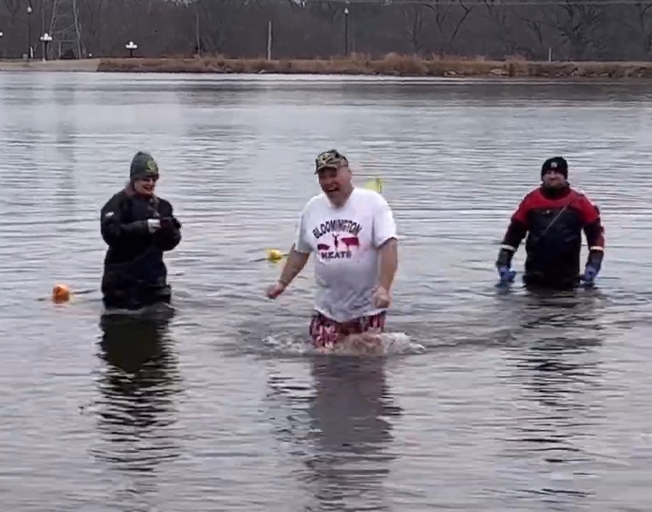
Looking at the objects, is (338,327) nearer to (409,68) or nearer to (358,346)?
(358,346)

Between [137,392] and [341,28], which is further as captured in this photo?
[341,28]

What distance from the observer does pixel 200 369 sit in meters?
11.0

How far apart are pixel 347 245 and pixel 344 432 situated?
185 cm

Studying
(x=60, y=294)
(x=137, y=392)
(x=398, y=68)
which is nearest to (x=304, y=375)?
(x=137, y=392)

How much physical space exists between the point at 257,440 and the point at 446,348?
3091 millimetres

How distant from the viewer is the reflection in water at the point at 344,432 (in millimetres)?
7910

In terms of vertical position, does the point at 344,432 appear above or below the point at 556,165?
below

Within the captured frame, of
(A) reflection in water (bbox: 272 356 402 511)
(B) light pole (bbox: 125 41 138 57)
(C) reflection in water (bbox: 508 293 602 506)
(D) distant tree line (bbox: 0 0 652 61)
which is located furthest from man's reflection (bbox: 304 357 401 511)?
(B) light pole (bbox: 125 41 138 57)

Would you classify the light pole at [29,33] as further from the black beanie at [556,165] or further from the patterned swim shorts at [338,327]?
the patterned swim shorts at [338,327]

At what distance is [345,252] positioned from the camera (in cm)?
1064

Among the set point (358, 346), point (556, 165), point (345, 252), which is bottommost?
point (358, 346)

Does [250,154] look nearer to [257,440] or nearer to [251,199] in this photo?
[251,199]

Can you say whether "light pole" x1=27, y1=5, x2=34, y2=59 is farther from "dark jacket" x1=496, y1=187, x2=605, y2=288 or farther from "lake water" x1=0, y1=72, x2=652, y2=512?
"dark jacket" x1=496, y1=187, x2=605, y2=288

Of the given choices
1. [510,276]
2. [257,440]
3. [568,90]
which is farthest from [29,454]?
[568,90]
